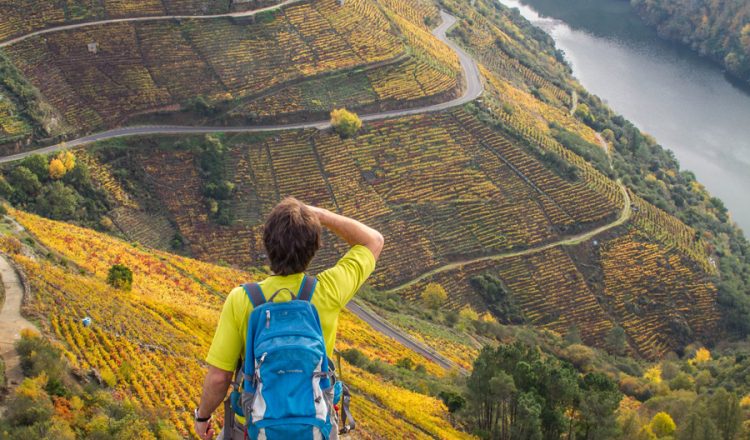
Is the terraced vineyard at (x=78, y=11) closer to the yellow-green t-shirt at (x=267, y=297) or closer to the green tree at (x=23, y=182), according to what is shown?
the green tree at (x=23, y=182)

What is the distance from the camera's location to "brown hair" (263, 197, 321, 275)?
673 cm

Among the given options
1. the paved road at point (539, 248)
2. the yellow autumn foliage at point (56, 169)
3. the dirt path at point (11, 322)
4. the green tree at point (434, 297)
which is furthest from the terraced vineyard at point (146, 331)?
the paved road at point (539, 248)

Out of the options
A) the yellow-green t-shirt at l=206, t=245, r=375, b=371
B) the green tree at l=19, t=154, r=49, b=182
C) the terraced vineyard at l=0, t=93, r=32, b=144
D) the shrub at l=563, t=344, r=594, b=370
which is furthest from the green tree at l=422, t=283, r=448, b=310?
the yellow-green t-shirt at l=206, t=245, r=375, b=371

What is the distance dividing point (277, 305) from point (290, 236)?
64 centimetres

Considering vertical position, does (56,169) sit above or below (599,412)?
below

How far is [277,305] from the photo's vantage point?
675 cm

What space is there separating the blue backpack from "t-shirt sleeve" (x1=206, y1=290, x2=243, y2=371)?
1.00ft

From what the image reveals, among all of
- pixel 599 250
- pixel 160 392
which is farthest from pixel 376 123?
pixel 160 392

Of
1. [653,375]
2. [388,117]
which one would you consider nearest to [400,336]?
[653,375]

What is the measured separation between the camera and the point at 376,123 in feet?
210

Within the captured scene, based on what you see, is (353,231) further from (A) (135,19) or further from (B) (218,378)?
(A) (135,19)

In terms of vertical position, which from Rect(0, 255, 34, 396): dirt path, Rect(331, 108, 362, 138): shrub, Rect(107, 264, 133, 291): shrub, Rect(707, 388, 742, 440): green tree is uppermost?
Rect(0, 255, 34, 396): dirt path

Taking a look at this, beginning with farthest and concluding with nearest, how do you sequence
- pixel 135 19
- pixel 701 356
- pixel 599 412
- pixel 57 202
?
pixel 135 19, pixel 701 356, pixel 57 202, pixel 599 412

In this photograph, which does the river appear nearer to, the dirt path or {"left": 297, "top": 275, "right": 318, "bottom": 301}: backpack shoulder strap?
the dirt path
